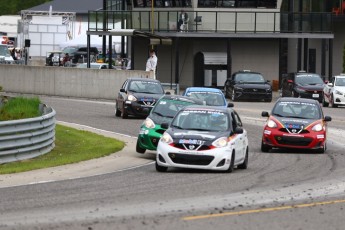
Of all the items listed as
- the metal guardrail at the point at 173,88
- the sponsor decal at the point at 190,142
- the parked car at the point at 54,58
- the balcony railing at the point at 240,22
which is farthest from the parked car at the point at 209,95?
the parked car at the point at 54,58

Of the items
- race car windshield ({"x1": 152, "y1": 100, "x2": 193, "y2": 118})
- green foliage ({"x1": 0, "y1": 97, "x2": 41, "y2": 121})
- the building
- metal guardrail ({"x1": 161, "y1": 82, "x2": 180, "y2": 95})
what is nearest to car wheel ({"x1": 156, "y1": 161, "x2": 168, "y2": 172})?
race car windshield ({"x1": 152, "y1": 100, "x2": 193, "y2": 118})

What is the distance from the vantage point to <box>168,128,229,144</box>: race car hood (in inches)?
869

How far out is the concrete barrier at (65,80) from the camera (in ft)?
173

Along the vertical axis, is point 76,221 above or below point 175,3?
below

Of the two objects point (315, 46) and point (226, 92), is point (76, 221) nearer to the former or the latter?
point (226, 92)

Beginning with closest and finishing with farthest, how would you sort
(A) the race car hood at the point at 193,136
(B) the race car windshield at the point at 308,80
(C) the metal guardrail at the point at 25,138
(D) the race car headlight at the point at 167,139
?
1. (A) the race car hood at the point at 193,136
2. (D) the race car headlight at the point at 167,139
3. (C) the metal guardrail at the point at 25,138
4. (B) the race car windshield at the point at 308,80

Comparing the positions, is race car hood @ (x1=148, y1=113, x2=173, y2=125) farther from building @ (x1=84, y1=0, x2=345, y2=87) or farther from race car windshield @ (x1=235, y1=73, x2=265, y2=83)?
building @ (x1=84, y1=0, x2=345, y2=87)

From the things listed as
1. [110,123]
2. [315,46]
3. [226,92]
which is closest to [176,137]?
[110,123]

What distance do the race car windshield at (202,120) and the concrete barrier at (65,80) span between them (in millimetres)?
28344

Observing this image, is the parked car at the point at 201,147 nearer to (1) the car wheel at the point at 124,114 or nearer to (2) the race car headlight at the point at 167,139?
(2) the race car headlight at the point at 167,139

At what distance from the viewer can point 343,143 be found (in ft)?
107

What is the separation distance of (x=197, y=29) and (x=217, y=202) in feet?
145

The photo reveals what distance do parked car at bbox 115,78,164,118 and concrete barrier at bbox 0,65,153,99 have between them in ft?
38.4

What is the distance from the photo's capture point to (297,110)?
2948 cm
